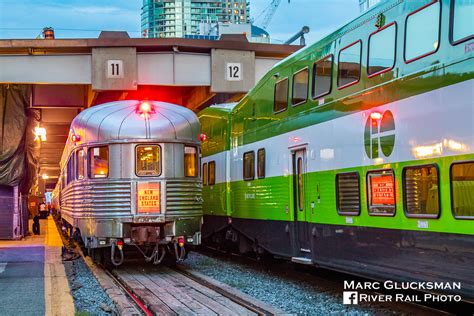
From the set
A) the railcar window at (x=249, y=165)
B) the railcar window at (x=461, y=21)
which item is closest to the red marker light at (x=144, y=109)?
the railcar window at (x=249, y=165)

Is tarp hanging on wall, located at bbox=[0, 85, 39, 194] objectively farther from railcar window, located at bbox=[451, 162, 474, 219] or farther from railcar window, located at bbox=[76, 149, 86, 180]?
railcar window, located at bbox=[451, 162, 474, 219]

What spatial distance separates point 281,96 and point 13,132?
41.6 feet

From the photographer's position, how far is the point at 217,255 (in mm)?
18672

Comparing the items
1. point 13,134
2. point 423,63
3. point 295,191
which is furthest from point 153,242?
point 13,134

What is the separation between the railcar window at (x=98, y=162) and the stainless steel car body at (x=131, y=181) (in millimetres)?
104

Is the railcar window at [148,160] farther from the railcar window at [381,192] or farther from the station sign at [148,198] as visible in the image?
the railcar window at [381,192]

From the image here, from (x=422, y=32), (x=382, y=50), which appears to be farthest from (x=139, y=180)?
(x=422, y=32)

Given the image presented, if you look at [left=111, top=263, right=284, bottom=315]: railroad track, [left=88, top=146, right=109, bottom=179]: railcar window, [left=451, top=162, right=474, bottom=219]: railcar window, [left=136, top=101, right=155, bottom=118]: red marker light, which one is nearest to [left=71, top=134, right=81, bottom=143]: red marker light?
[left=88, top=146, right=109, bottom=179]: railcar window

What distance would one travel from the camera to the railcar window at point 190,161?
1405 cm

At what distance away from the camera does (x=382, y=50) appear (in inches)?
355

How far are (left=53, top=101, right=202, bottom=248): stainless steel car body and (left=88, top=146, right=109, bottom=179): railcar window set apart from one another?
104 mm

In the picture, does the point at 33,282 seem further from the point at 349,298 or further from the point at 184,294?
the point at 349,298

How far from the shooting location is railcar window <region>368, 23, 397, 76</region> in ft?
28.7

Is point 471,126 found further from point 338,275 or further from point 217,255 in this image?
point 217,255
